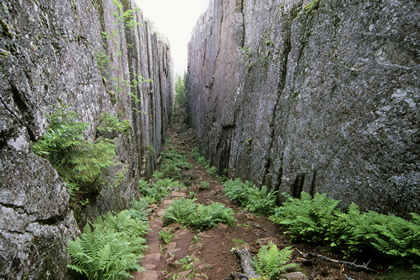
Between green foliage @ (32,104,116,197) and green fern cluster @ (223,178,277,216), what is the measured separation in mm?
5123

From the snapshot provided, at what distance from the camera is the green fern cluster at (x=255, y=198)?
25.3 ft

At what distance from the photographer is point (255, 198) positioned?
8.34m

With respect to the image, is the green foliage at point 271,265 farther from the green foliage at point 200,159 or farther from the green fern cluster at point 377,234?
the green foliage at point 200,159

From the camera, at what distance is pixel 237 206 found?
903cm

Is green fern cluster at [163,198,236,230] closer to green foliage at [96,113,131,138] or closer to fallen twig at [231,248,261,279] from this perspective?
fallen twig at [231,248,261,279]

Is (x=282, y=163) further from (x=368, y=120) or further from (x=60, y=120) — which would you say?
(x=60, y=120)

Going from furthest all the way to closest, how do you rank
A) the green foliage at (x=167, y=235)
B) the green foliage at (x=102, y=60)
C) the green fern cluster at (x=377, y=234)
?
the green foliage at (x=102, y=60) < the green foliage at (x=167, y=235) < the green fern cluster at (x=377, y=234)

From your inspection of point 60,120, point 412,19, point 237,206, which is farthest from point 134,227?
point 412,19

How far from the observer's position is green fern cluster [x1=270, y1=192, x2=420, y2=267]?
11.5ft

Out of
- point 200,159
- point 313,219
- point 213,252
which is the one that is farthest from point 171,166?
point 313,219

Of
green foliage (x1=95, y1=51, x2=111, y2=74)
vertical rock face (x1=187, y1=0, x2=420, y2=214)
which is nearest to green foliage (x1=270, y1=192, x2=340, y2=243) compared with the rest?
vertical rock face (x1=187, y1=0, x2=420, y2=214)

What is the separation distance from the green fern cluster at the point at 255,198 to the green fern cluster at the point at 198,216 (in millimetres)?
1422

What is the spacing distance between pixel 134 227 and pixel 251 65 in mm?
9032

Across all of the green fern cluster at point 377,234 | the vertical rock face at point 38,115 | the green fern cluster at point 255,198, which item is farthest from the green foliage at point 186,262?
the green fern cluster at point 255,198
